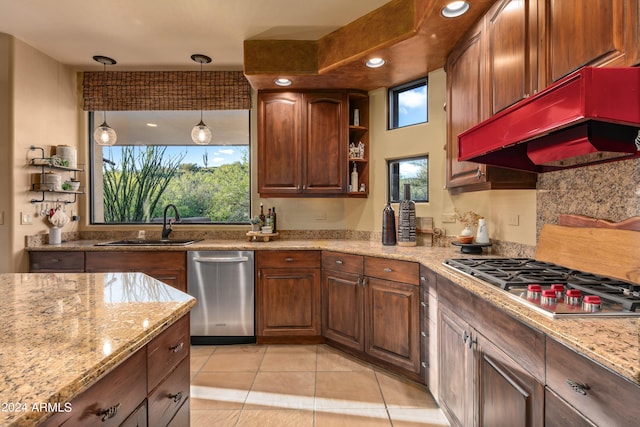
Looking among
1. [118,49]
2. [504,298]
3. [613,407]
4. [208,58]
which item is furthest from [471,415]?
[118,49]

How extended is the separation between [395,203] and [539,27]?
76.0 inches

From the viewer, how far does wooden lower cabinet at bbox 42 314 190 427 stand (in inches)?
29.9

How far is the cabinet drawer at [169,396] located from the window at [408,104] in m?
2.72

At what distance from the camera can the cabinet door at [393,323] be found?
2.32 m

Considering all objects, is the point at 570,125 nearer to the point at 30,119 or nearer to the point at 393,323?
the point at 393,323

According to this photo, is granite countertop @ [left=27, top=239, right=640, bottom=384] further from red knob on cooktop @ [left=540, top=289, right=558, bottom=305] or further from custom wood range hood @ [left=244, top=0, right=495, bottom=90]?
custom wood range hood @ [left=244, top=0, right=495, bottom=90]

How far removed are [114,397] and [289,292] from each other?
7.22 ft

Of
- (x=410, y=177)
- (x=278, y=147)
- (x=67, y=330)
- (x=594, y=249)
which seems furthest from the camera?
(x=278, y=147)

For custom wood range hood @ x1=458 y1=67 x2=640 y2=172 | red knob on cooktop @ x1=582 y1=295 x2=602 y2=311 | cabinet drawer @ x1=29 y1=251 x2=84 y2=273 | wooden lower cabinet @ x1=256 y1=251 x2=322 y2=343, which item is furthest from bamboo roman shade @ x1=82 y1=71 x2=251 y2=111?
red knob on cooktop @ x1=582 y1=295 x2=602 y2=311

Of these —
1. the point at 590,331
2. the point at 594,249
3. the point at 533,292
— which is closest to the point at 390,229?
the point at 594,249

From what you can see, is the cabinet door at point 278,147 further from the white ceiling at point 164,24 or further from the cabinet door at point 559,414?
the cabinet door at point 559,414

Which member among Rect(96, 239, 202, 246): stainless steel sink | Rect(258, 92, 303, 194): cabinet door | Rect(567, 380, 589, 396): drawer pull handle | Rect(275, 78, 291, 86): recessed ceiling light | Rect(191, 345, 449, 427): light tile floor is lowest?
Rect(191, 345, 449, 427): light tile floor

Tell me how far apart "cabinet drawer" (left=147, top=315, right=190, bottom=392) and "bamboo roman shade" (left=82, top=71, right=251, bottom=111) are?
9.25 feet

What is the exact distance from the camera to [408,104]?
3.22m
